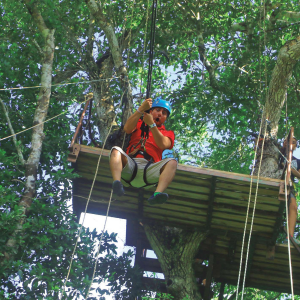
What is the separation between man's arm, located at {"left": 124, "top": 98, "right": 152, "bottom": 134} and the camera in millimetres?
5598

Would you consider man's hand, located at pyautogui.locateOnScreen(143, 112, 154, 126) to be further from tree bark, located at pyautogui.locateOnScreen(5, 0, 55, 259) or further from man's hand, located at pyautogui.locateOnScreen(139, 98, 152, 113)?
tree bark, located at pyautogui.locateOnScreen(5, 0, 55, 259)

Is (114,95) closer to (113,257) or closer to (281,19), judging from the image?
(281,19)

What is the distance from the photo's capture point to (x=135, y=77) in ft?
45.3

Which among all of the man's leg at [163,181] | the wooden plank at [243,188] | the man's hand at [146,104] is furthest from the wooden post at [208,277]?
the man's hand at [146,104]

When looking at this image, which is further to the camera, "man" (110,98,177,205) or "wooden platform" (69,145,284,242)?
"wooden platform" (69,145,284,242)

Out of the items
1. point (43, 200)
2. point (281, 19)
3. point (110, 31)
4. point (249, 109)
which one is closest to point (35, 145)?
point (43, 200)

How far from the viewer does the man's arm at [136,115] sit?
5.60 meters

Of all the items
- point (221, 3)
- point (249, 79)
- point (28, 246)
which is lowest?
point (28, 246)

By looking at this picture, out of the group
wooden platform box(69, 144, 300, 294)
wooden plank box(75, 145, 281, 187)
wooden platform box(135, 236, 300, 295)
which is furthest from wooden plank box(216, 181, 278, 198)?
wooden platform box(135, 236, 300, 295)

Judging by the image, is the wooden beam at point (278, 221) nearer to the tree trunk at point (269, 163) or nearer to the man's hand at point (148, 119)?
the tree trunk at point (269, 163)

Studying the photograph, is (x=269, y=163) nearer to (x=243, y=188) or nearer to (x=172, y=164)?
(x=243, y=188)

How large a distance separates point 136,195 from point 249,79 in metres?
5.19

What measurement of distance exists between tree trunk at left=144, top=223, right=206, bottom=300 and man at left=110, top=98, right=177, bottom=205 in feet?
7.38

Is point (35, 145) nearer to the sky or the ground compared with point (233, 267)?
nearer to the sky
